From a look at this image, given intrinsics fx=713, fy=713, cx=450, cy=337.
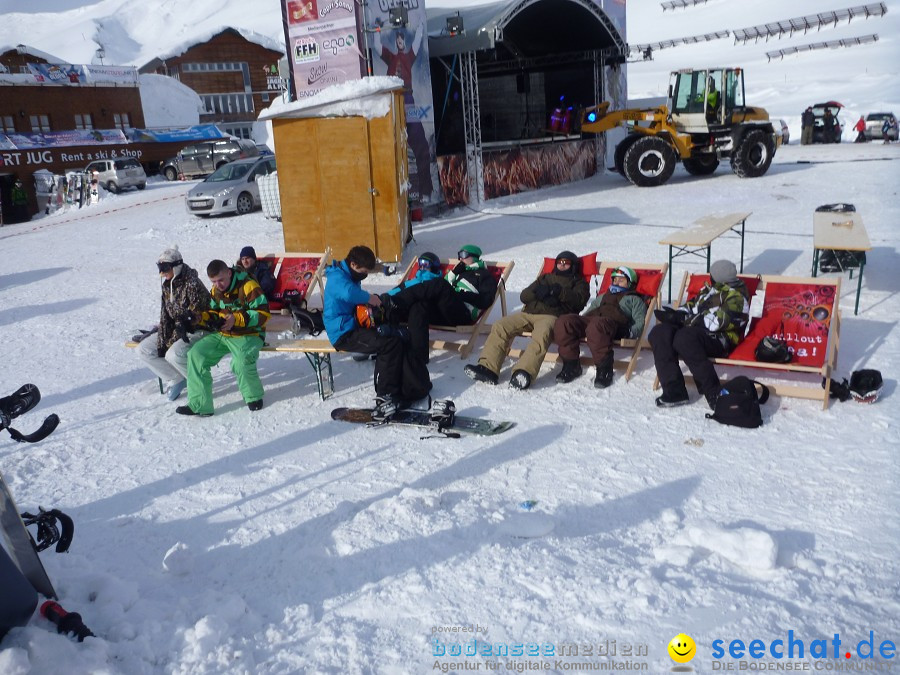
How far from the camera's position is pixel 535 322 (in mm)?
5746

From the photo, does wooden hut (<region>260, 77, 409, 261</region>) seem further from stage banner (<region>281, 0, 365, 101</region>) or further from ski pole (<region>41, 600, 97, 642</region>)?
ski pole (<region>41, 600, 97, 642</region>)

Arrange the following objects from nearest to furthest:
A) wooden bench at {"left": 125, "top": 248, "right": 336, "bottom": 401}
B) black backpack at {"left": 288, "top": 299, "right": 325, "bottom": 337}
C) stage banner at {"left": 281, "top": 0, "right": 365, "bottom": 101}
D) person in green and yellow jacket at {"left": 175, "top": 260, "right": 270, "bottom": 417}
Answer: person in green and yellow jacket at {"left": 175, "top": 260, "right": 270, "bottom": 417} < black backpack at {"left": 288, "top": 299, "right": 325, "bottom": 337} < wooden bench at {"left": 125, "top": 248, "right": 336, "bottom": 401} < stage banner at {"left": 281, "top": 0, "right": 365, "bottom": 101}

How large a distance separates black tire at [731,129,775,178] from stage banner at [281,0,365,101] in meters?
9.11

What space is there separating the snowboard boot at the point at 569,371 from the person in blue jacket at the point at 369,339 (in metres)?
1.06

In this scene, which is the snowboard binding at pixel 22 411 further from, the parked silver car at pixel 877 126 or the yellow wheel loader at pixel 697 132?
the parked silver car at pixel 877 126

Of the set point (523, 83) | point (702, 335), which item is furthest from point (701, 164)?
point (702, 335)

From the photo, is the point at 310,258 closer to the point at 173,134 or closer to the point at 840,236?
the point at 840,236

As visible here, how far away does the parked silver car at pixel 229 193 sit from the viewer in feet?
50.0

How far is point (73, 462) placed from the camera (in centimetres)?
482

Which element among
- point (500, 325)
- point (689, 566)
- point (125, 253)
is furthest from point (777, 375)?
point (125, 253)

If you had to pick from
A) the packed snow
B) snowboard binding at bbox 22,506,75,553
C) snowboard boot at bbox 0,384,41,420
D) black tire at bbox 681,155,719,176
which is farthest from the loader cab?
snowboard binding at bbox 22,506,75,553

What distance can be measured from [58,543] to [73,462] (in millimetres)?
1688

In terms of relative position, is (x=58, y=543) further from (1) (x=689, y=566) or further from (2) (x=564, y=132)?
(2) (x=564, y=132)

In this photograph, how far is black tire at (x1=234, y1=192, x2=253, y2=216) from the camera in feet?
50.5
